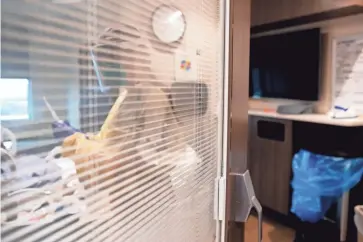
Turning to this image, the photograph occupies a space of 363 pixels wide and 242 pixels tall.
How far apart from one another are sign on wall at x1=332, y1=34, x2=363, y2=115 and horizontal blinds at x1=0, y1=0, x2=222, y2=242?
2490 mm

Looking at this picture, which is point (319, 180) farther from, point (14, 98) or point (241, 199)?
point (14, 98)

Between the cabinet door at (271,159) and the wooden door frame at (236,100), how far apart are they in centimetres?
213

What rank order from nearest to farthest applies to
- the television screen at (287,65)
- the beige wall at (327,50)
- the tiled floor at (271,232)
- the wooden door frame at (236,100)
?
the wooden door frame at (236,100), the tiled floor at (271,232), the beige wall at (327,50), the television screen at (287,65)

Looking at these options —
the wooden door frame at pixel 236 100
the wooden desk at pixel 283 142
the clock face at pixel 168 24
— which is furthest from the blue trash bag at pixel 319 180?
the clock face at pixel 168 24

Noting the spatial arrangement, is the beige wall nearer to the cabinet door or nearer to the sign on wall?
the sign on wall

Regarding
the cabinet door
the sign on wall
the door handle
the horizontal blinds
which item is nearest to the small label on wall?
the horizontal blinds

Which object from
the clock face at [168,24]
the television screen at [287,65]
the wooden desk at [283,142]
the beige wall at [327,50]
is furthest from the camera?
the television screen at [287,65]

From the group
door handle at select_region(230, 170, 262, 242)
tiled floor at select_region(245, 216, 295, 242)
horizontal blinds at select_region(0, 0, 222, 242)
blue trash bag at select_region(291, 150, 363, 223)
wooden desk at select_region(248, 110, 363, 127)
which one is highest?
horizontal blinds at select_region(0, 0, 222, 242)

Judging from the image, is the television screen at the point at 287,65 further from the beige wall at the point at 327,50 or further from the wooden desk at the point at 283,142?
the wooden desk at the point at 283,142

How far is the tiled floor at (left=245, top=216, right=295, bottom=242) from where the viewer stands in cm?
279

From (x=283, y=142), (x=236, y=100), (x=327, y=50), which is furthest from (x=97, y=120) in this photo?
(x=327, y=50)

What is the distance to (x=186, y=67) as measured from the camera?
2.23 ft

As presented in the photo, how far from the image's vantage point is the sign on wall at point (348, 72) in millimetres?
2838

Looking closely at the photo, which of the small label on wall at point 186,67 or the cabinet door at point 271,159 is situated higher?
the small label on wall at point 186,67
